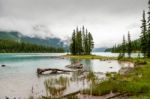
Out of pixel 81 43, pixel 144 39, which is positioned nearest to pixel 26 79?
pixel 144 39

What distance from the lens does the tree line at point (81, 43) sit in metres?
128

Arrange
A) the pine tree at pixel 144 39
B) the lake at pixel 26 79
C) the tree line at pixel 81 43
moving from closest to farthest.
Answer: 1. the lake at pixel 26 79
2. the pine tree at pixel 144 39
3. the tree line at pixel 81 43

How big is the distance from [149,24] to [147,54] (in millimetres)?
10094

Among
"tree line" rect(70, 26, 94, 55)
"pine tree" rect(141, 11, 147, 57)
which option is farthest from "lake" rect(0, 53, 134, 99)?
"tree line" rect(70, 26, 94, 55)

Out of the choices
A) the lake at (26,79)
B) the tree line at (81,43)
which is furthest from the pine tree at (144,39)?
the tree line at (81,43)

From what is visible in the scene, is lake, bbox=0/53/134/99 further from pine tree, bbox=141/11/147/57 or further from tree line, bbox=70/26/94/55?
tree line, bbox=70/26/94/55

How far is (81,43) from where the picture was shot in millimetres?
128375

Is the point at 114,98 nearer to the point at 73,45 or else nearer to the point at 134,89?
the point at 134,89

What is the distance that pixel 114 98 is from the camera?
16844 millimetres

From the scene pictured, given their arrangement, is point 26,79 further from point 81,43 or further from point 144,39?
point 81,43

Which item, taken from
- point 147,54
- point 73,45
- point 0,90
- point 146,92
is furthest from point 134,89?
point 73,45

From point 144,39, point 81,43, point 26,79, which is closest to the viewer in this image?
point 26,79

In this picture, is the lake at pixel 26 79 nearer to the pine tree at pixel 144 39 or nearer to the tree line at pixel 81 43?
the pine tree at pixel 144 39

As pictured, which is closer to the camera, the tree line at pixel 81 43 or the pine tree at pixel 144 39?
the pine tree at pixel 144 39
